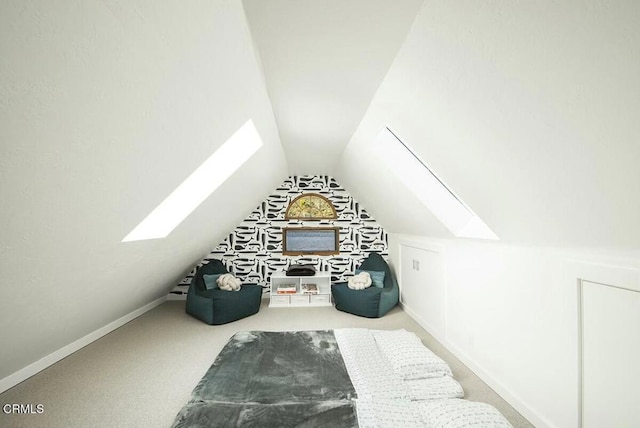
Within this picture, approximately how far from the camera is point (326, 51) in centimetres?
Result: 165

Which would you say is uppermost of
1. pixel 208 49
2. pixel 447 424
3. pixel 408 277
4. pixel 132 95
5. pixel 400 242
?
pixel 208 49

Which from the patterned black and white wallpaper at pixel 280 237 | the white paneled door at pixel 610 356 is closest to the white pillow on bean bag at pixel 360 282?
the patterned black and white wallpaper at pixel 280 237

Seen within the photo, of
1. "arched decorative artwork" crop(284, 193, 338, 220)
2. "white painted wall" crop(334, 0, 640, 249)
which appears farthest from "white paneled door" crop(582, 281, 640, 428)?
"arched decorative artwork" crop(284, 193, 338, 220)

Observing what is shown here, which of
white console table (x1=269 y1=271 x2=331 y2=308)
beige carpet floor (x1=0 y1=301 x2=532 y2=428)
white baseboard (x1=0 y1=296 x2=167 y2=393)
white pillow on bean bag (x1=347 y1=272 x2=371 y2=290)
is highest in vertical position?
white pillow on bean bag (x1=347 y1=272 x2=371 y2=290)

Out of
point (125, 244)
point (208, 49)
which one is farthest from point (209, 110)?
point (125, 244)

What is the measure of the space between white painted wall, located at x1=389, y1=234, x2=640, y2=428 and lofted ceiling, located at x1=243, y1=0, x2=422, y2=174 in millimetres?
1599

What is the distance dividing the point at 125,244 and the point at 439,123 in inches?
95.1

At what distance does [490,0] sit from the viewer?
0.99 m

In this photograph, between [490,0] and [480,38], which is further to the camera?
[480,38]

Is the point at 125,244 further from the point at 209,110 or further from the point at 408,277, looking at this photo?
the point at 408,277

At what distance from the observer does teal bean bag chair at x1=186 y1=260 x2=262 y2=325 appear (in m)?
3.98

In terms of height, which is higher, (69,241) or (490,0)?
(490,0)

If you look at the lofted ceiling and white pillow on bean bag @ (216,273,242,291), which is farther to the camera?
white pillow on bean bag @ (216,273,242,291)

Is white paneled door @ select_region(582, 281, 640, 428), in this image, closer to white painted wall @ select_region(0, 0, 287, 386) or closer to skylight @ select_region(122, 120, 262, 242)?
white painted wall @ select_region(0, 0, 287, 386)
